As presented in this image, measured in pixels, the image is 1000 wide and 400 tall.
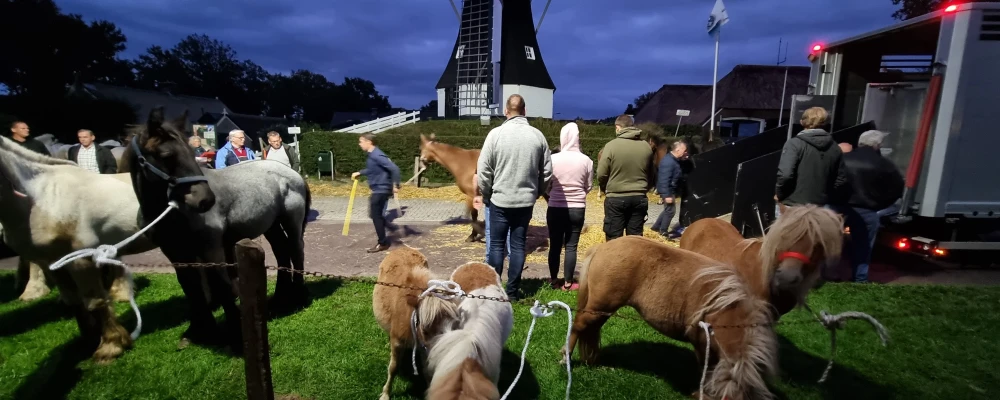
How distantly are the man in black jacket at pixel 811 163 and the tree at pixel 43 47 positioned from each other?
120ft

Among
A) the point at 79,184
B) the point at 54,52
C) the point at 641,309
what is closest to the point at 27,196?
the point at 79,184

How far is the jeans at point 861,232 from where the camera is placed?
17.1 feet

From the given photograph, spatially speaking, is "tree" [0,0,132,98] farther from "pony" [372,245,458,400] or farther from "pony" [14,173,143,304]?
"pony" [372,245,458,400]

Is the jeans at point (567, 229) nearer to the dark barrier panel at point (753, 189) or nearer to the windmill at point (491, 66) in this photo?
the dark barrier panel at point (753, 189)

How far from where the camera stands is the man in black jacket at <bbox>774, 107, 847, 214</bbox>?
14.5 feet

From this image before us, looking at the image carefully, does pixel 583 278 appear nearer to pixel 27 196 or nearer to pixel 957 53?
pixel 27 196

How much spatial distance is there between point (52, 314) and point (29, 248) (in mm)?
1589

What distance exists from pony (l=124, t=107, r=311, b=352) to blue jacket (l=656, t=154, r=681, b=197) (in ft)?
18.6

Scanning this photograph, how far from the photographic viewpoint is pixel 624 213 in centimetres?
511

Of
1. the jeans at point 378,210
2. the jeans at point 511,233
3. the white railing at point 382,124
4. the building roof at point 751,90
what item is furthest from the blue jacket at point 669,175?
the building roof at point 751,90

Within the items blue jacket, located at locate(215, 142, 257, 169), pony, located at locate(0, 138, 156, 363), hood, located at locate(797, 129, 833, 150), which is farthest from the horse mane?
blue jacket, located at locate(215, 142, 257, 169)

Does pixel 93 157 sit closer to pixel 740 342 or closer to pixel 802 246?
pixel 740 342

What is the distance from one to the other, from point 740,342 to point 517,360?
6.03 feet

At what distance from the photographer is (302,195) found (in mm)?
4902
